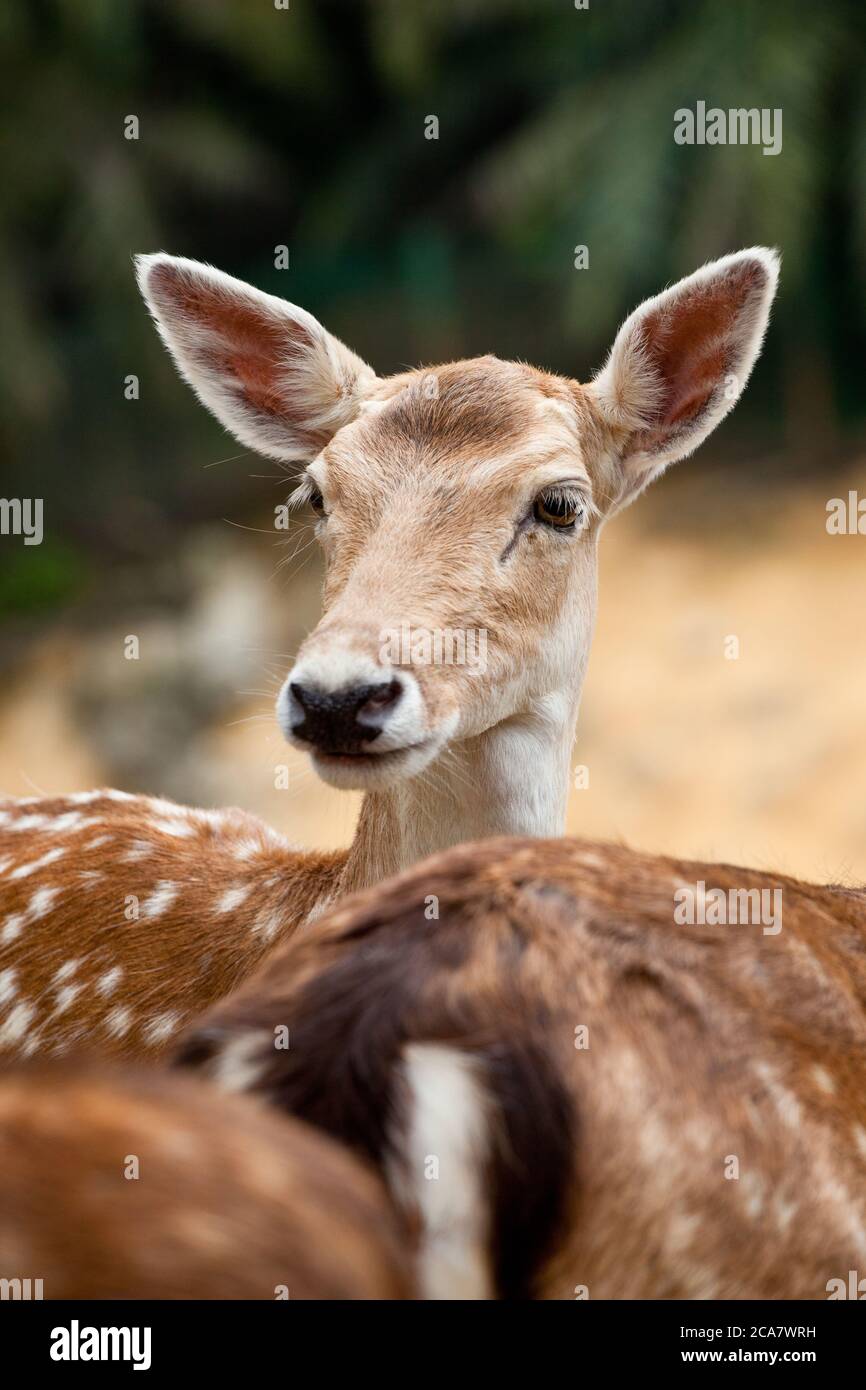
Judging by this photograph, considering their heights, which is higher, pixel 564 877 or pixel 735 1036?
pixel 564 877

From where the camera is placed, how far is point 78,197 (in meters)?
17.2

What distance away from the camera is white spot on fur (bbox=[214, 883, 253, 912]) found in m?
4.09

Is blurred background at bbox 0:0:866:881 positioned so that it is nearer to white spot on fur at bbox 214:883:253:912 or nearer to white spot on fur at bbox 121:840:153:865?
white spot on fur at bbox 121:840:153:865

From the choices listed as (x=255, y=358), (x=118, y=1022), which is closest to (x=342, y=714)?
(x=118, y=1022)

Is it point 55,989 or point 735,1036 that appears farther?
point 55,989

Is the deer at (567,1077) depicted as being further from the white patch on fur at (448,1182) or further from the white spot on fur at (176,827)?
the white spot on fur at (176,827)

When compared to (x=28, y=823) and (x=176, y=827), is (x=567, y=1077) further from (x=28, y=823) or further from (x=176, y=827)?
(x=28, y=823)

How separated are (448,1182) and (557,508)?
2.32 metres

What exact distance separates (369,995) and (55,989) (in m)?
2.23

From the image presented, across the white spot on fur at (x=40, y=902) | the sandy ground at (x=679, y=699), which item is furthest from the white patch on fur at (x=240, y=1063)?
the sandy ground at (x=679, y=699)
